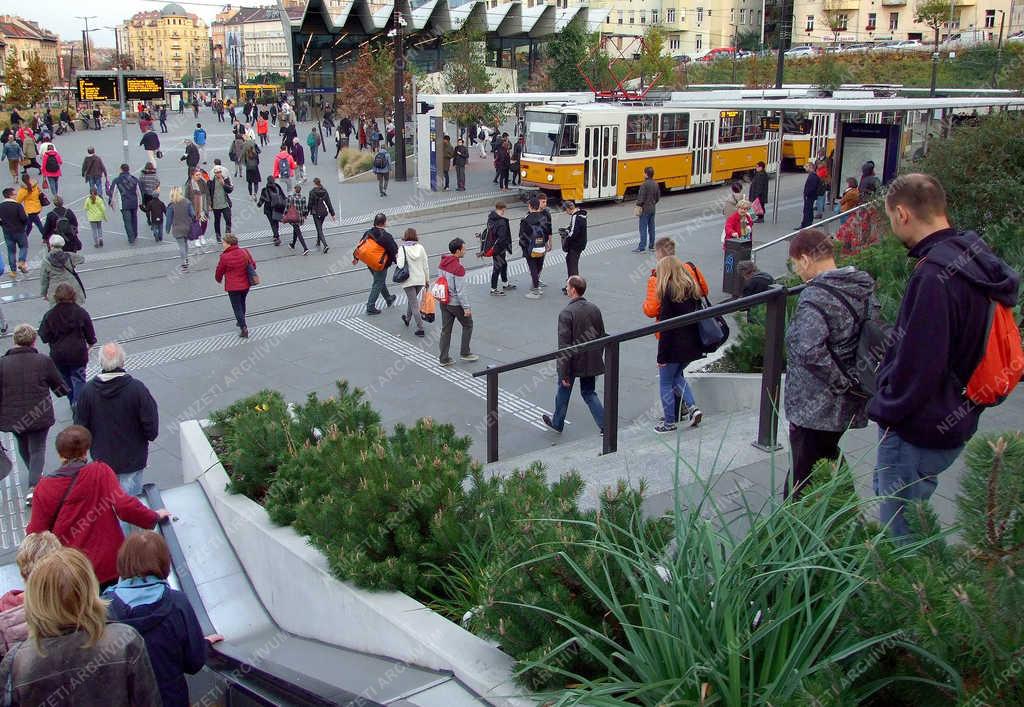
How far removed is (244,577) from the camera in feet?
20.3

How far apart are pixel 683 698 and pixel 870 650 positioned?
20.4 inches

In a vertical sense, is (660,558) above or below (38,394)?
above

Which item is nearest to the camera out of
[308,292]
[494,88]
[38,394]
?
[38,394]

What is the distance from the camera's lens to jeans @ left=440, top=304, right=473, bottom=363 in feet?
37.3

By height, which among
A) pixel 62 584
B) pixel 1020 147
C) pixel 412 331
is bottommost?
pixel 412 331

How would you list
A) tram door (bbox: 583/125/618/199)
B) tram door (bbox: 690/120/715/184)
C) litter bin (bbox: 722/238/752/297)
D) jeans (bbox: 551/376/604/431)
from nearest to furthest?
jeans (bbox: 551/376/604/431)
litter bin (bbox: 722/238/752/297)
tram door (bbox: 583/125/618/199)
tram door (bbox: 690/120/715/184)

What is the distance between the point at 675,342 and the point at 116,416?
430 cm

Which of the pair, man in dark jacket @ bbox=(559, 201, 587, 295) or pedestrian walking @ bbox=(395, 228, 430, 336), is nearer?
pedestrian walking @ bbox=(395, 228, 430, 336)

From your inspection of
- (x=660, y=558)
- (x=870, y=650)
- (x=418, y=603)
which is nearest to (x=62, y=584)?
(x=418, y=603)

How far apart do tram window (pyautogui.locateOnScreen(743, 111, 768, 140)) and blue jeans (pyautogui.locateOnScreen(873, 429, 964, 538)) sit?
26.3 meters

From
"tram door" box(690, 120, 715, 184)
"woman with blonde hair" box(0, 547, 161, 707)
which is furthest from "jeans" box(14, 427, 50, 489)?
"tram door" box(690, 120, 715, 184)

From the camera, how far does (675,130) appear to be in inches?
1016

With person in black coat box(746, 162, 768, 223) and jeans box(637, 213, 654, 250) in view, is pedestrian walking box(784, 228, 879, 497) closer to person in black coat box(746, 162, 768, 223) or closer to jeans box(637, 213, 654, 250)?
jeans box(637, 213, 654, 250)

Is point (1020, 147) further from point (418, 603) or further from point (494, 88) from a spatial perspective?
point (494, 88)
